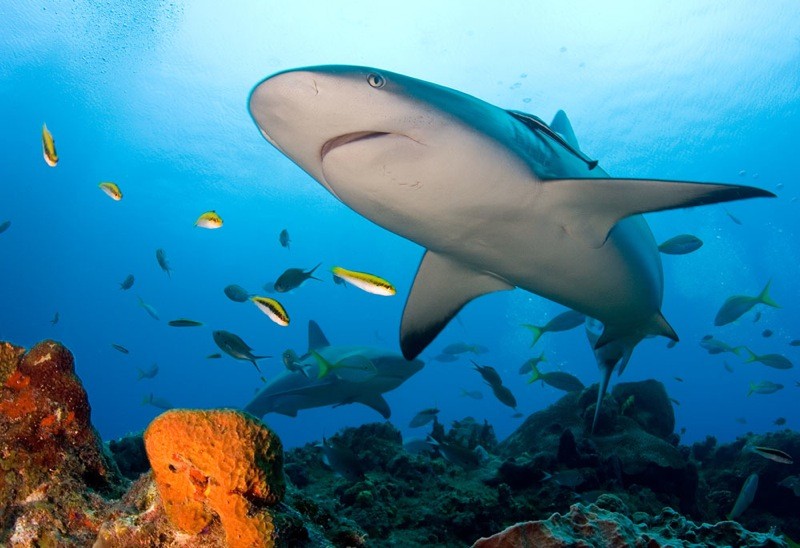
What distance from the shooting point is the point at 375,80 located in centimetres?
200

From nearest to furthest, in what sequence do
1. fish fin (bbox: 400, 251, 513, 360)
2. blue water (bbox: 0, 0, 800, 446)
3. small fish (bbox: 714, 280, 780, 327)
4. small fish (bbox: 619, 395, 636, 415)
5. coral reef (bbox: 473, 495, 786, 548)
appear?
coral reef (bbox: 473, 495, 786, 548) < fish fin (bbox: 400, 251, 513, 360) < small fish (bbox: 619, 395, 636, 415) < small fish (bbox: 714, 280, 780, 327) < blue water (bbox: 0, 0, 800, 446)

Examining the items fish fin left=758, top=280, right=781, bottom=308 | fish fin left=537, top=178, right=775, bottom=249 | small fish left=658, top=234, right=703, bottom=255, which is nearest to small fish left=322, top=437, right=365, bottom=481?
fish fin left=537, top=178, right=775, bottom=249

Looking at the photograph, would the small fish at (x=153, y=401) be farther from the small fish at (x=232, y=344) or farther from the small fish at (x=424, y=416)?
the small fish at (x=232, y=344)

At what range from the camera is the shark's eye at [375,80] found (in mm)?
1979

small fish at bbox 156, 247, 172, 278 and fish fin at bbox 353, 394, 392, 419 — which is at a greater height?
small fish at bbox 156, 247, 172, 278

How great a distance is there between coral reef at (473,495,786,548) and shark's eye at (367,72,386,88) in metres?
2.08

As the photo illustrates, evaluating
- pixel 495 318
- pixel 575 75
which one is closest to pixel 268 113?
pixel 575 75

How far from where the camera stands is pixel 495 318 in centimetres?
8694

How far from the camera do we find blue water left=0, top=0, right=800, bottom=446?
27.4 metres

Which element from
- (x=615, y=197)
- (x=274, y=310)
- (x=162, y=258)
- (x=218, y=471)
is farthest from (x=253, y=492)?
(x=162, y=258)

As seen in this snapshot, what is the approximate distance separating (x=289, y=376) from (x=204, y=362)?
112391 millimetres

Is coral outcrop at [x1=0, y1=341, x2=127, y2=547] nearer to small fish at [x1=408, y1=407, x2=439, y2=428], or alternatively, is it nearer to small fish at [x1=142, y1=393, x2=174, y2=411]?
small fish at [x1=408, y1=407, x2=439, y2=428]

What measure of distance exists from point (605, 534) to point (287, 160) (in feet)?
150

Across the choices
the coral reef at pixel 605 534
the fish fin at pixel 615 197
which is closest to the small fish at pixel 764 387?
the coral reef at pixel 605 534
